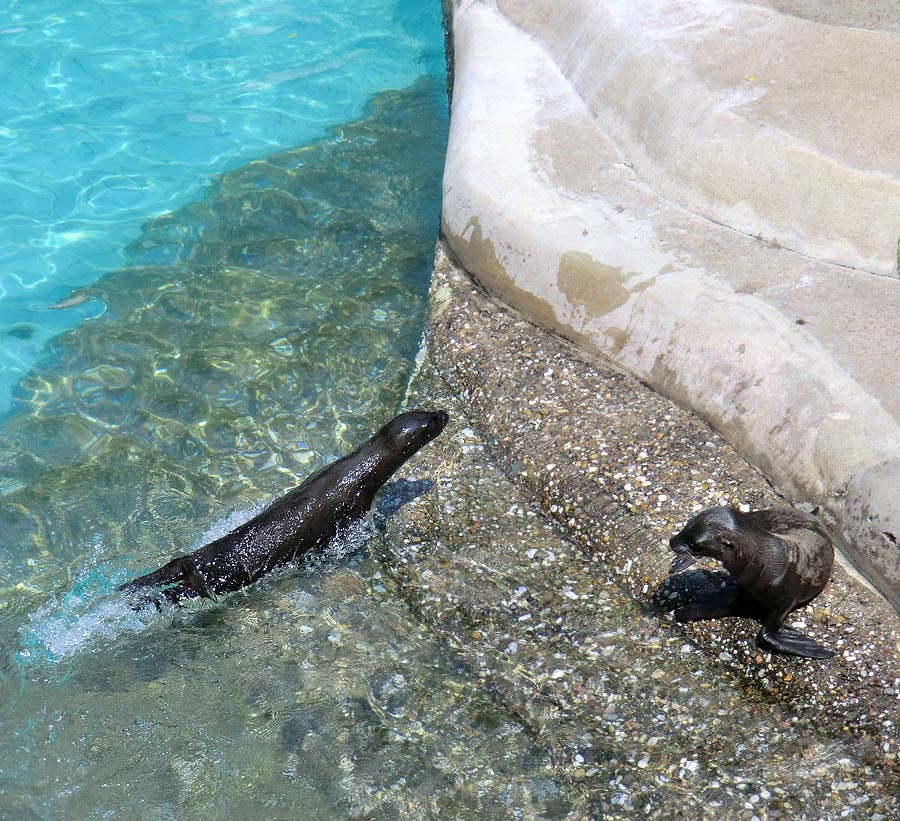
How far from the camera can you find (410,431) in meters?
5.98

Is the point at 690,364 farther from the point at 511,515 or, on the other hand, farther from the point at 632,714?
the point at 632,714

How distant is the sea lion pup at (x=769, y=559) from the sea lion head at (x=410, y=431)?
194cm

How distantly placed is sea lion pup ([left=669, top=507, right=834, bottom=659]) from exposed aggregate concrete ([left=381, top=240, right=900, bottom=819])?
12 cm

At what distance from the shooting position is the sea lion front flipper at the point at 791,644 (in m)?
4.52

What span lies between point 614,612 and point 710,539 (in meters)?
0.78

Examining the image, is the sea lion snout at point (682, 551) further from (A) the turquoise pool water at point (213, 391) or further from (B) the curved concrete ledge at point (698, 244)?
(A) the turquoise pool water at point (213, 391)

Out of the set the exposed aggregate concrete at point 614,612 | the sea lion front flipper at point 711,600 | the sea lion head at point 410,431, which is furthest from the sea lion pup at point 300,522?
the sea lion front flipper at point 711,600

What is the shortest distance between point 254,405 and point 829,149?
14.3 feet

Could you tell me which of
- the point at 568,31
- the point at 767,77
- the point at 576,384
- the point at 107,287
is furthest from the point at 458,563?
the point at 568,31

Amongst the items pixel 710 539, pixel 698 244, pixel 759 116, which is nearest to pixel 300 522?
pixel 710 539

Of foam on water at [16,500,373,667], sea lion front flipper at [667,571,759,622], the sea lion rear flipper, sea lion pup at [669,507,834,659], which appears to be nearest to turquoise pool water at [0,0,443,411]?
foam on water at [16,500,373,667]

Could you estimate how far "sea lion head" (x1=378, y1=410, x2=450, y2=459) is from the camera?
5980 millimetres

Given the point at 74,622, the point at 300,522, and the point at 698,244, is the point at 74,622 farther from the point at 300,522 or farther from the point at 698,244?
the point at 698,244

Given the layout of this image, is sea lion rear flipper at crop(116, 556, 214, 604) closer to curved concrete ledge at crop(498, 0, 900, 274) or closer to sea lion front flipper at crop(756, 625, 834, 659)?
sea lion front flipper at crop(756, 625, 834, 659)
